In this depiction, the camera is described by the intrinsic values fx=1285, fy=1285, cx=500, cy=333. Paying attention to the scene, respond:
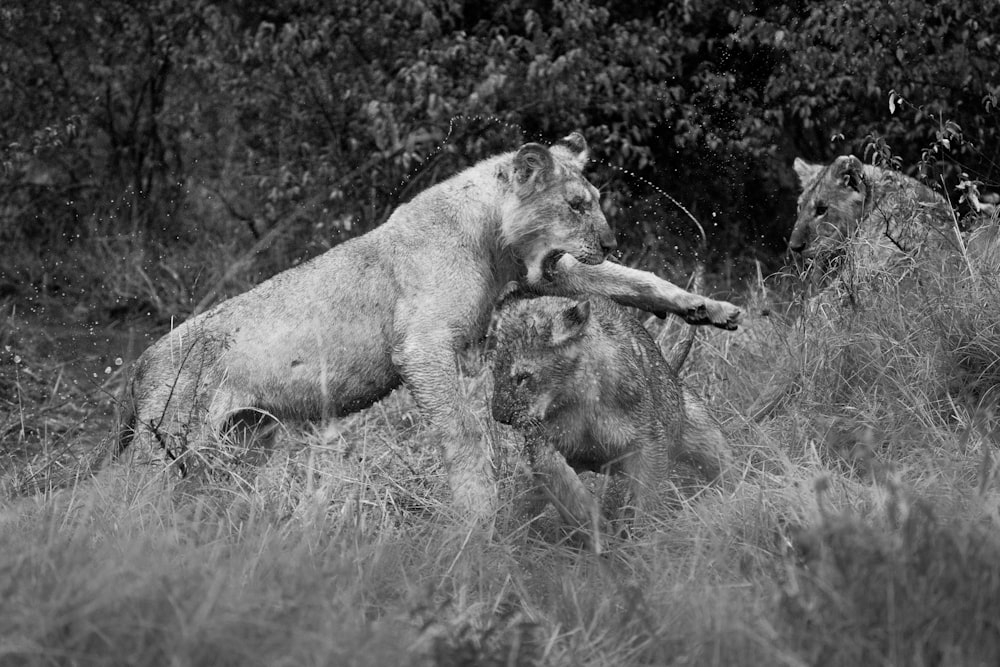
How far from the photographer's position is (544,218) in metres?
6.46

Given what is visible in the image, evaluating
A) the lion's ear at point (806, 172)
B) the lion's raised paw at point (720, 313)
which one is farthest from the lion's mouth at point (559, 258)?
the lion's ear at point (806, 172)

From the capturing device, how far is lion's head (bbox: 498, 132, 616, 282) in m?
6.46

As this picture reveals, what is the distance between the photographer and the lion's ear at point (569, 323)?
5.77 m

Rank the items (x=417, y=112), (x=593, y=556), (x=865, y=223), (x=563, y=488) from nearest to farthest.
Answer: (x=593, y=556)
(x=563, y=488)
(x=865, y=223)
(x=417, y=112)

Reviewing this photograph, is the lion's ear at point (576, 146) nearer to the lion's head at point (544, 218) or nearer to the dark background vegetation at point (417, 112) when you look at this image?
the lion's head at point (544, 218)

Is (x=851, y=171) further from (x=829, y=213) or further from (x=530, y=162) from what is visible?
(x=530, y=162)

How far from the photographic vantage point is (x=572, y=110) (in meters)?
11.6

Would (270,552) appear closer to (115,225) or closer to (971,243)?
(971,243)

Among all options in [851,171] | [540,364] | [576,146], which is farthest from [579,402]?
[851,171]

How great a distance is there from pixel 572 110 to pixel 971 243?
4479 millimetres

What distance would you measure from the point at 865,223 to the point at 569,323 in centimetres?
358

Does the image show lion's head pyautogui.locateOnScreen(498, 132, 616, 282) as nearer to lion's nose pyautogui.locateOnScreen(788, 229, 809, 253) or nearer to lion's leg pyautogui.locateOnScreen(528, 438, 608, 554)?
lion's leg pyautogui.locateOnScreen(528, 438, 608, 554)

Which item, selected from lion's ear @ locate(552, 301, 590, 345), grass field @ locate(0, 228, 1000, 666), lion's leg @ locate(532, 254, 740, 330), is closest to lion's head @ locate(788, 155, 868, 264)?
grass field @ locate(0, 228, 1000, 666)

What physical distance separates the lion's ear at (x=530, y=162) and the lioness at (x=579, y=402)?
0.73 metres
